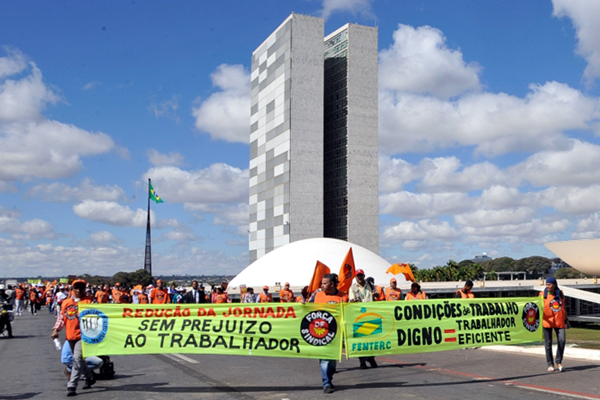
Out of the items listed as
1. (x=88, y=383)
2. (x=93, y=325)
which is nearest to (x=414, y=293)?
(x=93, y=325)

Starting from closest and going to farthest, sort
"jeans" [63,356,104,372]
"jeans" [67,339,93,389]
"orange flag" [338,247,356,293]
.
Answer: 1. "jeans" [67,339,93,389]
2. "jeans" [63,356,104,372]
3. "orange flag" [338,247,356,293]

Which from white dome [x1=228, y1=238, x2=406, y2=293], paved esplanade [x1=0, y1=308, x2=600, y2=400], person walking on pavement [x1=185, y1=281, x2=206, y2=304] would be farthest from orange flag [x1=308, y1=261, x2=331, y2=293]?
white dome [x1=228, y1=238, x2=406, y2=293]

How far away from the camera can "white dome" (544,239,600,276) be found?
75625 millimetres

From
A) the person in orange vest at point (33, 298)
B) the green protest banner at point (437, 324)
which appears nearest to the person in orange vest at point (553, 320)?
the green protest banner at point (437, 324)

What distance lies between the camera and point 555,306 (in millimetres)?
11781

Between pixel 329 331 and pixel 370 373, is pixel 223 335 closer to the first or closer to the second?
pixel 329 331

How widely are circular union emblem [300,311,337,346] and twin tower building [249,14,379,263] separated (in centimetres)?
9665

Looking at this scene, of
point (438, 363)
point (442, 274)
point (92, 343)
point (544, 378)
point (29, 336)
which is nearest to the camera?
point (92, 343)

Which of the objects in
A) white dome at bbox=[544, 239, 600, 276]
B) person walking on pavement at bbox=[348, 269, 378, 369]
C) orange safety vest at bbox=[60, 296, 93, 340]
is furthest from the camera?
white dome at bbox=[544, 239, 600, 276]

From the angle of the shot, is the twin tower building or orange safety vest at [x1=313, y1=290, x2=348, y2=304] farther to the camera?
the twin tower building

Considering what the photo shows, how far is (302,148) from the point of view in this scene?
366 ft

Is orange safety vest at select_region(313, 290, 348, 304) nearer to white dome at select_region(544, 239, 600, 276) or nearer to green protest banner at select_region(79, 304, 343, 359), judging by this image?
green protest banner at select_region(79, 304, 343, 359)

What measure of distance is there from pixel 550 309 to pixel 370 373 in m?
3.88

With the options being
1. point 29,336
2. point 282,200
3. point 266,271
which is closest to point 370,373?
point 29,336
